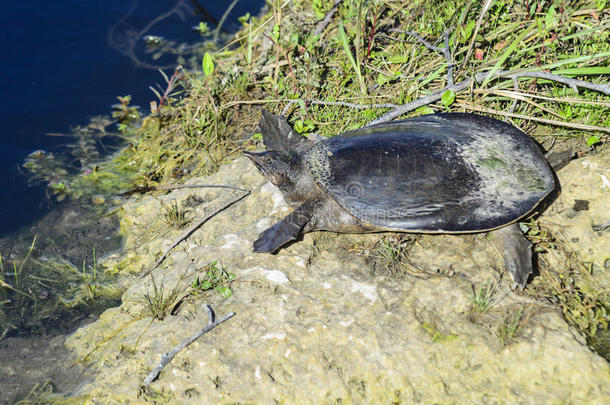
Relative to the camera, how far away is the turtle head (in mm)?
2316

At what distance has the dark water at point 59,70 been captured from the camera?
322 centimetres

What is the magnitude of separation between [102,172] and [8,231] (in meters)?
0.71

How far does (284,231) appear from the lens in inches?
84.4

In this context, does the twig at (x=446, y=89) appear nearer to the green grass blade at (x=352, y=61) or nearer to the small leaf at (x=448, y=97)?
the small leaf at (x=448, y=97)

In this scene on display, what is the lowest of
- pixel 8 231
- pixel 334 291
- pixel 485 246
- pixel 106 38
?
pixel 485 246

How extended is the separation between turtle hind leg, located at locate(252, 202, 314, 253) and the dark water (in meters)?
1.69

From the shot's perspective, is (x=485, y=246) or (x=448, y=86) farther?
(x=448, y=86)

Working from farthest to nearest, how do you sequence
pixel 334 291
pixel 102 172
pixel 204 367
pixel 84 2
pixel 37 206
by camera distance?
1. pixel 84 2
2. pixel 102 172
3. pixel 37 206
4. pixel 334 291
5. pixel 204 367

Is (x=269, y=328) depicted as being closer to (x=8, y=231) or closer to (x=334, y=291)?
(x=334, y=291)

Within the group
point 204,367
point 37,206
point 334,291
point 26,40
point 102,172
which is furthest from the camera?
point 26,40

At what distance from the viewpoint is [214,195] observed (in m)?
2.69

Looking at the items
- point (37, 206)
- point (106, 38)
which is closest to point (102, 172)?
point (37, 206)

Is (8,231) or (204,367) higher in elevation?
(8,231)

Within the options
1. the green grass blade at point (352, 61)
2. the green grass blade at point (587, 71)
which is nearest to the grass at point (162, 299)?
the green grass blade at point (352, 61)
